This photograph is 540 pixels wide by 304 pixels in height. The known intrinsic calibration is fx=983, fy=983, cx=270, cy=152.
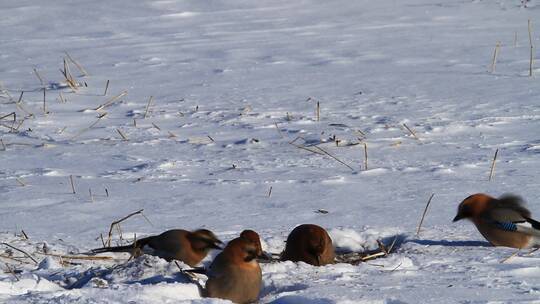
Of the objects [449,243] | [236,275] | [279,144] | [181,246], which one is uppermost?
[236,275]

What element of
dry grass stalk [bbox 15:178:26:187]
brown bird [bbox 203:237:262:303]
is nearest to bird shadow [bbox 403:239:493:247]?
brown bird [bbox 203:237:262:303]

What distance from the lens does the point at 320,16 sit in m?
14.5

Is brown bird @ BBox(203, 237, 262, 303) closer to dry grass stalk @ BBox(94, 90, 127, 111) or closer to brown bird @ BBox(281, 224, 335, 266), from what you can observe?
brown bird @ BBox(281, 224, 335, 266)

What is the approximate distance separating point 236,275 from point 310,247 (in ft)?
2.24

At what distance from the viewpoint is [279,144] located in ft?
25.2

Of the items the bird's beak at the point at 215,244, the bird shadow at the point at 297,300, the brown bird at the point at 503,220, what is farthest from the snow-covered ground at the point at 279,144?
the bird's beak at the point at 215,244

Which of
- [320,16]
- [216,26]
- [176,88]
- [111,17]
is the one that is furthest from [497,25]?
[111,17]

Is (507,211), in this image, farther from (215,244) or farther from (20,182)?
(20,182)

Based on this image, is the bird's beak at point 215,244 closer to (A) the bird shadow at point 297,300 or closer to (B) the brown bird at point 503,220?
(A) the bird shadow at point 297,300

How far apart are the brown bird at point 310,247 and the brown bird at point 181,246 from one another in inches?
13.9

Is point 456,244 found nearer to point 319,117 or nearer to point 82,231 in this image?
point 82,231

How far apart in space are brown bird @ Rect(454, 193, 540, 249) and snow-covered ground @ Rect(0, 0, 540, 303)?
0.14m

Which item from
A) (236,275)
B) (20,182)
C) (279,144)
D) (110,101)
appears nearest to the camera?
(236,275)

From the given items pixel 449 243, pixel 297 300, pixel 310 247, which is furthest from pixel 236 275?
pixel 449 243
